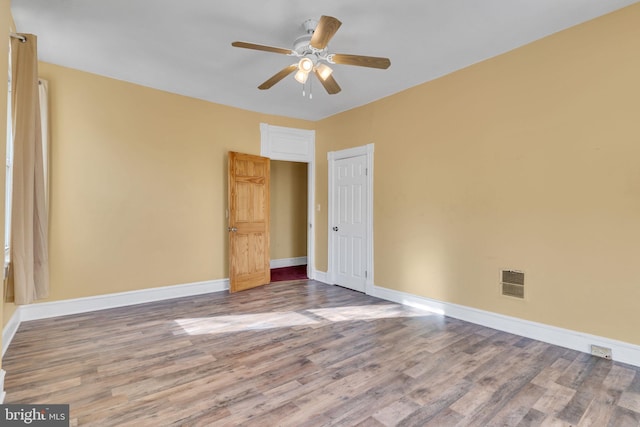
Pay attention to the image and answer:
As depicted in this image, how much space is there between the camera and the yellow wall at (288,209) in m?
7.00

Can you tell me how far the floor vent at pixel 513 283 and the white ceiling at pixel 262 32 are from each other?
2.39m

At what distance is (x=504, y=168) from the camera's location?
3.33 m

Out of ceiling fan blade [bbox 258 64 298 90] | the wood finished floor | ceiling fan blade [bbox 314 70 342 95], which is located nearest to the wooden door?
the wood finished floor

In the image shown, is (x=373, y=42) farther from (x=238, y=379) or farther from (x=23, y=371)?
(x=23, y=371)

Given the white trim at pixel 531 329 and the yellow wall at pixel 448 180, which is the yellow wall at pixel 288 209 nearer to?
the yellow wall at pixel 448 180

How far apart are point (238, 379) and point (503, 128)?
11.7 ft

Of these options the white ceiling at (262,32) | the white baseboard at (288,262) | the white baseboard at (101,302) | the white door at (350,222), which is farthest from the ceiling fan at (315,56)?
the white baseboard at (288,262)

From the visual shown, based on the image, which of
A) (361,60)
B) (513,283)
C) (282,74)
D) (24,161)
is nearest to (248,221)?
(282,74)

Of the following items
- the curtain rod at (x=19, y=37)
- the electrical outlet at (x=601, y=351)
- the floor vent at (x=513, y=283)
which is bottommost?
the electrical outlet at (x=601, y=351)

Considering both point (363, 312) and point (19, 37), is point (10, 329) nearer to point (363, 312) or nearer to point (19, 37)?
point (19, 37)

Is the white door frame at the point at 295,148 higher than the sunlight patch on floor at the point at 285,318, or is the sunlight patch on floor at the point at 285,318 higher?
the white door frame at the point at 295,148

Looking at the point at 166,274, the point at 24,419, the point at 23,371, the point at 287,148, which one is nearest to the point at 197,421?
the point at 24,419

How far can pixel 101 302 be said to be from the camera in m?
3.95

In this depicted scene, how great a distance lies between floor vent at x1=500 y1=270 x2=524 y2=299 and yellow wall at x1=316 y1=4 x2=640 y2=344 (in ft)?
0.21
